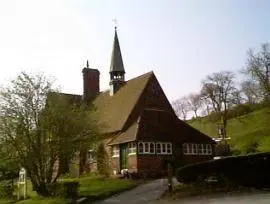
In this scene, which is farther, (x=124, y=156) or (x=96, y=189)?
(x=124, y=156)

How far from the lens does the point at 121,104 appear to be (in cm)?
5228

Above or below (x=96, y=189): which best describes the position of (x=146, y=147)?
above

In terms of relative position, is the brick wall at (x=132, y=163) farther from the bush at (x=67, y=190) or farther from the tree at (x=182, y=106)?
the tree at (x=182, y=106)

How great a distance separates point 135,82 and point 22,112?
2043cm

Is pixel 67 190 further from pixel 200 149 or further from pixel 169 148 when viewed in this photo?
pixel 200 149

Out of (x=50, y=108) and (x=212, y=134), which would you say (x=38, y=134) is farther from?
(x=212, y=134)

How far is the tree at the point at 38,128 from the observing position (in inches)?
1382

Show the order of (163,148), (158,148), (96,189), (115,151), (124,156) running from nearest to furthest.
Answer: (96,189) → (158,148) → (124,156) → (163,148) → (115,151)

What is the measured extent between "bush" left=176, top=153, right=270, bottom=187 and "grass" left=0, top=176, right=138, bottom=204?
322 inches

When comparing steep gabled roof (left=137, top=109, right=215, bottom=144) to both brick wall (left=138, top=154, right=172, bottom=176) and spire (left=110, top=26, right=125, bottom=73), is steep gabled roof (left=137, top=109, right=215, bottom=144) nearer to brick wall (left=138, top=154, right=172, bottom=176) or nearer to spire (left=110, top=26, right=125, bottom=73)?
brick wall (left=138, top=154, right=172, bottom=176)

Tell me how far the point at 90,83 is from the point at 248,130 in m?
24.3

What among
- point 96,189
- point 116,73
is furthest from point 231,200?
point 116,73

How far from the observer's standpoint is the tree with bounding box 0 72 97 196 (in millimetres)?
35094

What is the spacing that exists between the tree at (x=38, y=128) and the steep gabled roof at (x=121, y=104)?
10539 millimetres
